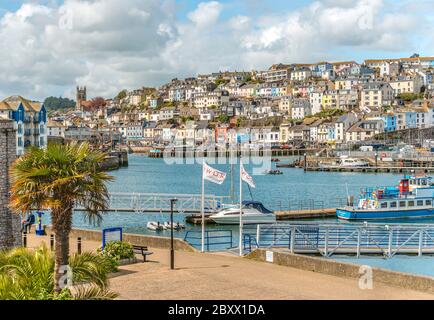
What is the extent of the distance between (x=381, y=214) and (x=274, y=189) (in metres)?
25.8

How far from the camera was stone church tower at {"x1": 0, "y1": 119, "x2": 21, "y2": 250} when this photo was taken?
15805 millimetres

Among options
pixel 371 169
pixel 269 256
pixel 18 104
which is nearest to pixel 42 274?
pixel 269 256

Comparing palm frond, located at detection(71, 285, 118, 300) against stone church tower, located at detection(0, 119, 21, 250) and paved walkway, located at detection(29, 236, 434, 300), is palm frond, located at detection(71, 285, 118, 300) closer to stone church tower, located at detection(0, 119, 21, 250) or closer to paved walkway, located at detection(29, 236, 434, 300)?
paved walkway, located at detection(29, 236, 434, 300)

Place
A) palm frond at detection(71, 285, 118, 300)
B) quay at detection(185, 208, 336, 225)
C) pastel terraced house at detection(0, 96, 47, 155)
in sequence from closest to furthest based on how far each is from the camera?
palm frond at detection(71, 285, 118, 300), quay at detection(185, 208, 336, 225), pastel terraced house at detection(0, 96, 47, 155)

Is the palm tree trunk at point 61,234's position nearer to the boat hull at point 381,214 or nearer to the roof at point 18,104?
the boat hull at point 381,214

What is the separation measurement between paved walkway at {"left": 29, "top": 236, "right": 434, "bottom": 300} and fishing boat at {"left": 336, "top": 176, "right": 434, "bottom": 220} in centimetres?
2514

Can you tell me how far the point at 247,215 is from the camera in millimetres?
35688

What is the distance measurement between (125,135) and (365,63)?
81.0 m

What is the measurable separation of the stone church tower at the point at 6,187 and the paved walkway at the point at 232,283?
11.4 ft

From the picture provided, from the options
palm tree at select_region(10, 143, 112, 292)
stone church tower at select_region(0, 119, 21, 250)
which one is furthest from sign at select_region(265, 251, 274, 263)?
stone church tower at select_region(0, 119, 21, 250)

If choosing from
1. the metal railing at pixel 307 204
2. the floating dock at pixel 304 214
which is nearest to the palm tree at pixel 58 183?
the floating dock at pixel 304 214

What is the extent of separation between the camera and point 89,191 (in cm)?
1086

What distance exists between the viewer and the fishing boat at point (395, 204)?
132 feet
